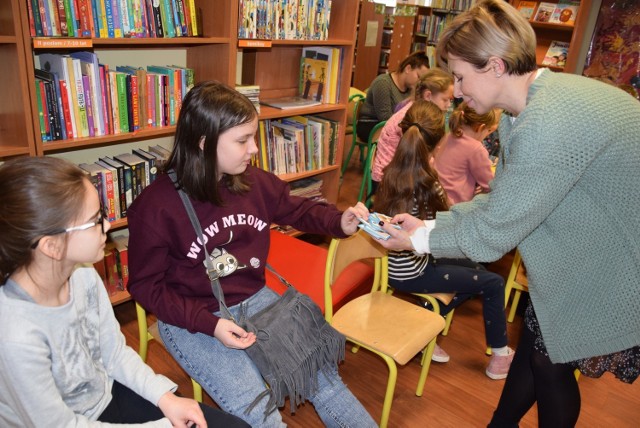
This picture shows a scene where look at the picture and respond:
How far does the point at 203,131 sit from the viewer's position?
1562 millimetres

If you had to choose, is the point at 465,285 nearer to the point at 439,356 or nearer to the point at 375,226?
the point at 439,356

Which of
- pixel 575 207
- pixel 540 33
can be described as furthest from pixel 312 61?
pixel 540 33

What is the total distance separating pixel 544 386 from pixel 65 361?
1.36m

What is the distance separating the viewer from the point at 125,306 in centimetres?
272

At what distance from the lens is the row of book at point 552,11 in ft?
15.9

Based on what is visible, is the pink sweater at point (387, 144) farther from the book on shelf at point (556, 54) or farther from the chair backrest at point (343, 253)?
the book on shelf at point (556, 54)

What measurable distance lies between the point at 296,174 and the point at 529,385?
1.95 metres

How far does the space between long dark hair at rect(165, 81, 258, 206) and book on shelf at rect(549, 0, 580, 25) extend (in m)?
4.44

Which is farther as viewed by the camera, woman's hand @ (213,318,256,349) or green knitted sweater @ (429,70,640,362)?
woman's hand @ (213,318,256,349)

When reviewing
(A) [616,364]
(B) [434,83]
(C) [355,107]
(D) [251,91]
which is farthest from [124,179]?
(C) [355,107]

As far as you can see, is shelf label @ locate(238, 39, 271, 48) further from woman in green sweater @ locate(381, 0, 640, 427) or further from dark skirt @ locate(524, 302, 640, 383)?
dark skirt @ locate(524, 302, 640, 383)

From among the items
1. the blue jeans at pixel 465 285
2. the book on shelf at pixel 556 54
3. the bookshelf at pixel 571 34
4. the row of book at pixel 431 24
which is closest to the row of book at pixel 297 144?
the blue jeans at pixel 465 285

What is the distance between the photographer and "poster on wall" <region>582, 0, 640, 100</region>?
4574 millimetres

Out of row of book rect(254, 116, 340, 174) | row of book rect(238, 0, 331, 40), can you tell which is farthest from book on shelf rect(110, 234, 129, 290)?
row of book rect(238, 0, 331, 40)
